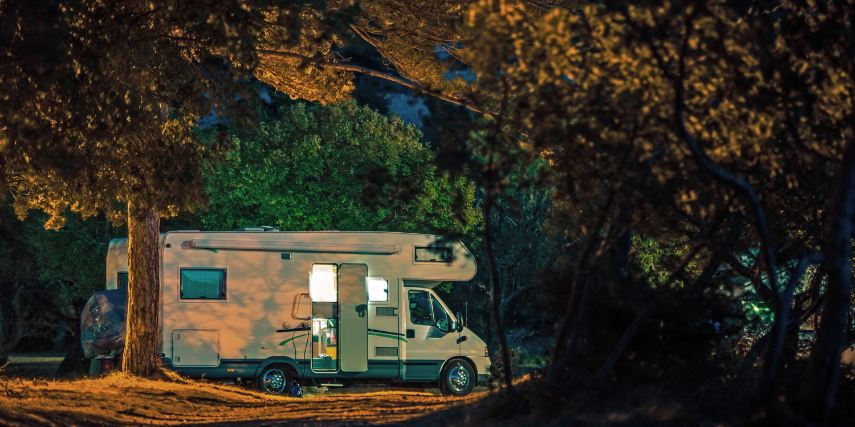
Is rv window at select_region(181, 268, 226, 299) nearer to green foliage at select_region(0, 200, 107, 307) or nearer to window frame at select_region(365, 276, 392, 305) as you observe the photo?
window frame at select_region(365, 276, 392, 305)

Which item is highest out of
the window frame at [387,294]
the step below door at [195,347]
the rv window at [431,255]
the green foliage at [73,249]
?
the green foliage at [73,249]

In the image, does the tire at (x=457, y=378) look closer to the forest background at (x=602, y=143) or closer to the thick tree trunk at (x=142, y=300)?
the thick tree trunk at (x=142, y=300)

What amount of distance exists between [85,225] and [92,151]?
16.7 m

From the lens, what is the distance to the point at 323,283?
13945 mm

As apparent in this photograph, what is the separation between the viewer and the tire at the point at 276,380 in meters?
13.9

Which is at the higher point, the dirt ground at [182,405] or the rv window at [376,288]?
the rv window at [376,288]

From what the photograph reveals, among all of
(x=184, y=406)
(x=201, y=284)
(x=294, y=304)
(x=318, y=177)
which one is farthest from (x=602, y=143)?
(x=318, y=177)

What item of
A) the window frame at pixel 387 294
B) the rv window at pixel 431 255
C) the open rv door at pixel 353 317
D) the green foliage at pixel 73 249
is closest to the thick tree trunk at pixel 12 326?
the green foliage at pixel 73 249

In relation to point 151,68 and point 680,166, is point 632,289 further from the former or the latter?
point 151,68

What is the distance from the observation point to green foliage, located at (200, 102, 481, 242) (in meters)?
23.6

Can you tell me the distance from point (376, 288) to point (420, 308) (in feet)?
3.10

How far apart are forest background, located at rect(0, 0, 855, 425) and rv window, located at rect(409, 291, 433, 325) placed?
3.96 m

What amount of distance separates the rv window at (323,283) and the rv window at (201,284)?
155cm

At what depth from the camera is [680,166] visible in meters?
6.41
